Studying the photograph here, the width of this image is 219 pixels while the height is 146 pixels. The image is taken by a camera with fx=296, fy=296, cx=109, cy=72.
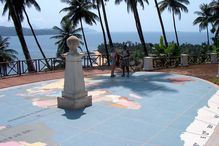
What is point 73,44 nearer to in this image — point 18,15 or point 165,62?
point 165,62

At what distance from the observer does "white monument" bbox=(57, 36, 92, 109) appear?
9445 millimetres

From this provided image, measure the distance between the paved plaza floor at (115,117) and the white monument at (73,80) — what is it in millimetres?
300

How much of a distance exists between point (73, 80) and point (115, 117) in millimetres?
1865

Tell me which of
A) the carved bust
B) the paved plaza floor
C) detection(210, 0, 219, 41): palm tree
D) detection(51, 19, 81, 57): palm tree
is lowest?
the paved plaza floor

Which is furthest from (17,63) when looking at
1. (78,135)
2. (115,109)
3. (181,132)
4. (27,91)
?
(181,132)

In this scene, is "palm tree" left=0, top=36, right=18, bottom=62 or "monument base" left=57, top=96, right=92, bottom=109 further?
"palm tree" left=0, top=36, right=18, bottom=62

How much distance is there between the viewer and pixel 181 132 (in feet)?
24.8

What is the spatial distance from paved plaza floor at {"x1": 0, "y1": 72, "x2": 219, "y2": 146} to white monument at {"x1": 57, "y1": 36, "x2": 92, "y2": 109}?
0.30 metres

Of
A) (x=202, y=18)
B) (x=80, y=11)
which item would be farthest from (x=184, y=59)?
(x=202, y=18)

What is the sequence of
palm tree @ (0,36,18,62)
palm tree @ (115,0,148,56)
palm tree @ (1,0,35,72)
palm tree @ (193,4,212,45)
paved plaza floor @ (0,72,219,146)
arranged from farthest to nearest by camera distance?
1. palm tree @ (193,4,212,45)
2. palm tree @ (0,36,18,62)
3. palm tree @ (115,0,148,56)
4. palm tree @ (1,0,35,72)
5. paved plaza floor @ (0,72,219,146)

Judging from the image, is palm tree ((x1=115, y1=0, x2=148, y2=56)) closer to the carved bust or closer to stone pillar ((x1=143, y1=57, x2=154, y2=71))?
stone pillar ((x1=143, y1=57, x2=154, y2=71))

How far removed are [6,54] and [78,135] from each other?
32.3 meters

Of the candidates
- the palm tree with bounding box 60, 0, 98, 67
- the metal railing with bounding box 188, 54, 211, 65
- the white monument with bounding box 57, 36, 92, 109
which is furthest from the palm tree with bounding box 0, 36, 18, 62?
the white monument with bounding box 57, 36, 92, 109

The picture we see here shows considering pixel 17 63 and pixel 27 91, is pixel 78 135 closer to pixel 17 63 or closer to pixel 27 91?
pixel 27 91
